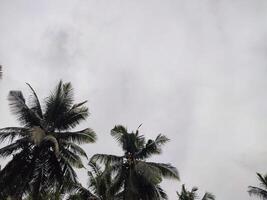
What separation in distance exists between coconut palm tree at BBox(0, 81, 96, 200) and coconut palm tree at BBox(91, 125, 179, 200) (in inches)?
149

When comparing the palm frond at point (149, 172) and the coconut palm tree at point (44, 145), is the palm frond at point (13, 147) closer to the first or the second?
the coconut palm tree at point (44, 145)

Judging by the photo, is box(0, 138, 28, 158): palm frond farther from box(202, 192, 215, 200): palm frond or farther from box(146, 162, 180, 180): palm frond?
box(202, 192, 215, 200): palm frond

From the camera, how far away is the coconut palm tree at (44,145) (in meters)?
21.8

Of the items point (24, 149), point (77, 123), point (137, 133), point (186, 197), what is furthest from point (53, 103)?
point (186, 197)

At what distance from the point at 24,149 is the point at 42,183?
7.93 feet

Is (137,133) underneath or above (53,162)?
above

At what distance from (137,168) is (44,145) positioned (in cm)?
700

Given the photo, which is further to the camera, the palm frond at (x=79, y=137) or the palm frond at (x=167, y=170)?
the palm frond at (x=167, y=170)

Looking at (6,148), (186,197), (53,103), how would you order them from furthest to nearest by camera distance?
(186,197), (53,103), (6,148)

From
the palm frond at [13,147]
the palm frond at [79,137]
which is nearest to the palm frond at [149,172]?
the palm frond at [79,137]

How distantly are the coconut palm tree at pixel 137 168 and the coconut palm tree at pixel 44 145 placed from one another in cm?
380

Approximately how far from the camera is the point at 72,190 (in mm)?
25094

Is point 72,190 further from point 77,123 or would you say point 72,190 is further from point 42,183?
point 77,123

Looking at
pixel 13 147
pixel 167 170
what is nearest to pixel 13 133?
pixel 13 147
